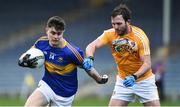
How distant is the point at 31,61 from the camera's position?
10898mm

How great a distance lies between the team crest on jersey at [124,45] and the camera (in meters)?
11.7

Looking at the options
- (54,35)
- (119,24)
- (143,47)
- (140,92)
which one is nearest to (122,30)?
(119,24)

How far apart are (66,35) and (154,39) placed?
351cm

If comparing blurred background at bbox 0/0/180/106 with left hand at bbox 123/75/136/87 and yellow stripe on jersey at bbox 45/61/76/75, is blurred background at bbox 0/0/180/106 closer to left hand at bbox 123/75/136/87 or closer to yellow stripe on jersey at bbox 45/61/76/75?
left hand at bbox 123/75/136/87

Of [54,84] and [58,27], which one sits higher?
[58,27]

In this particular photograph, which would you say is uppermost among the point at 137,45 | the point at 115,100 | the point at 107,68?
the point at 137,45

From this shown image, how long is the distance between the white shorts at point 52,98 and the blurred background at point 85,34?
11357 mm

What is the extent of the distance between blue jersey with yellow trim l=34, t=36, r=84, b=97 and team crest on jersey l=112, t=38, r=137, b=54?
898mm

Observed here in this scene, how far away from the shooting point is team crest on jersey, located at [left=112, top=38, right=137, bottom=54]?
11711mm

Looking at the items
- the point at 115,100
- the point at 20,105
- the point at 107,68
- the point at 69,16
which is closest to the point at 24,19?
the point at 69,16

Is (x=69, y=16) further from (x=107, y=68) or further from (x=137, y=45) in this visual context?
(x=137, y=45)

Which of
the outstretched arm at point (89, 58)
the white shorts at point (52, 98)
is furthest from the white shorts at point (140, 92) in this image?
the white shorts at point (52, 98)

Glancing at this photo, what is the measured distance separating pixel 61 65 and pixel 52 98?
0.52m

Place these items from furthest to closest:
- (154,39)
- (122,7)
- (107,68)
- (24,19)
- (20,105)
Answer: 1. (24,19)
2. (154,39)
3. (107,68)
4. (20,105)
5. (122,7)
